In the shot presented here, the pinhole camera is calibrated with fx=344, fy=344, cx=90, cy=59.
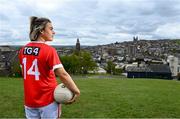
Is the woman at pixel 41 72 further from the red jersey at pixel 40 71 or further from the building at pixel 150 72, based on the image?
the building at pixel 150 72

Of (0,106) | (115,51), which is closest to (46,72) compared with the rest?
(0,106)

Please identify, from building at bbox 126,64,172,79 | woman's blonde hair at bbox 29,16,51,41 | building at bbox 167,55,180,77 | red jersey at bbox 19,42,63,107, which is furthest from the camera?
building at bbox 167,55,180,77

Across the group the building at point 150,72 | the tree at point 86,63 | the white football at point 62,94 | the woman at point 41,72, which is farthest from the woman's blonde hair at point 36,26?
the building at point 150,72

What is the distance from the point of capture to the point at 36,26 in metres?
3.80

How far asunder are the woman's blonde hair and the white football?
0.61 meters

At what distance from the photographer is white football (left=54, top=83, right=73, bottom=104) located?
12.1ft

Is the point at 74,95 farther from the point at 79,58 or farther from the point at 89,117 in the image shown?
the point at 79,58

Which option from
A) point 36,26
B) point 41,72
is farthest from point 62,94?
point 36,26

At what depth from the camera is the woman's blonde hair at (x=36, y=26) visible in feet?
12.4

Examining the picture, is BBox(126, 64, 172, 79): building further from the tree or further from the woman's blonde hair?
the woman's blonde hair

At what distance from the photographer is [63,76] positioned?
365cm

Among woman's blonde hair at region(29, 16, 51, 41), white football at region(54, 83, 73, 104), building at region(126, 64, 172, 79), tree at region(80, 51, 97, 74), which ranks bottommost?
building at region(126, 64, 172, 79)

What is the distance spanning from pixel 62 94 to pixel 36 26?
0.81 m

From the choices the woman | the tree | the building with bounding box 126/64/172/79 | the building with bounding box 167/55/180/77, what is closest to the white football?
the woman
